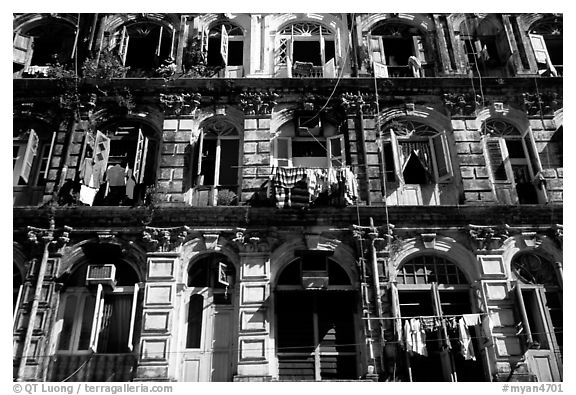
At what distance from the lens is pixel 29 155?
15.3 metres

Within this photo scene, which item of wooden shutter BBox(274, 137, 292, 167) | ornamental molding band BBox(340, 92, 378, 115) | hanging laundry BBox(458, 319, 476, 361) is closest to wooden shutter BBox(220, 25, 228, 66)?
wooden shutter BBox(274, 137, 292, 167)

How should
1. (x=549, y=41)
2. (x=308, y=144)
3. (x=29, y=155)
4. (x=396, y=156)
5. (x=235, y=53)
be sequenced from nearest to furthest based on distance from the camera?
(x=29, y=155) < (x=396, y=156) < (x=308, y=144) < (x=235, y=53) < (x=549, y=41)

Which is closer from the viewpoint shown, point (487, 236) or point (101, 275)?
point (101, 275)

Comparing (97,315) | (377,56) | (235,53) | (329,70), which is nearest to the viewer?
(97,315)

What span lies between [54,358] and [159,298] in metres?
2.60

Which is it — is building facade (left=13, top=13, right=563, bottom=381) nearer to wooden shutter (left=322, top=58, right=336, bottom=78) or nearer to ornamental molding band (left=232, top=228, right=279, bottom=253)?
ornamental molding band (left=232, top=228, right=279, bottom=253)

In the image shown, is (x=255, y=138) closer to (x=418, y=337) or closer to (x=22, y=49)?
(x=418, y=337)

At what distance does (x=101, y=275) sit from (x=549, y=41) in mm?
15116

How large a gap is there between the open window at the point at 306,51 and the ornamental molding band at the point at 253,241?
17.5 feet

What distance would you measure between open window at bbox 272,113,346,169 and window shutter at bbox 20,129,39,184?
6304 millimetres

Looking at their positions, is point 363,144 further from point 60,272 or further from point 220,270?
point 60,272

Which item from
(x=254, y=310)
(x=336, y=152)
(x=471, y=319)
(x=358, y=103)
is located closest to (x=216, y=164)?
(x=336, y=152)

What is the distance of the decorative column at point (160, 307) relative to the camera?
1280 cm

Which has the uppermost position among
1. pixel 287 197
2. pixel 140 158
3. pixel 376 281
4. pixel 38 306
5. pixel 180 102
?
pixel 180 102
